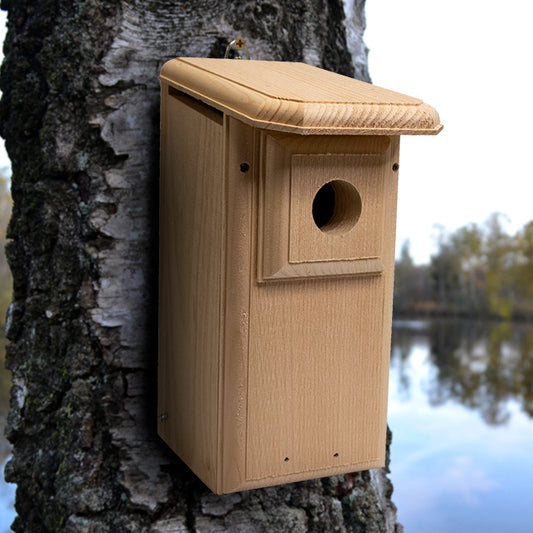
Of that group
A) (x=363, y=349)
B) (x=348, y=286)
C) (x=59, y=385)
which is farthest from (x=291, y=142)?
(x=59, y=385)

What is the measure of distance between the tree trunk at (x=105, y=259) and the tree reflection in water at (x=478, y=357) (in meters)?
6.15

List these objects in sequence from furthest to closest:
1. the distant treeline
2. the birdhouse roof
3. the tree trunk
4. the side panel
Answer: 1. the distant treeline
2. the tree trunk
3. the side panel
4. the birdhouse roof

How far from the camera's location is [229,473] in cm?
122

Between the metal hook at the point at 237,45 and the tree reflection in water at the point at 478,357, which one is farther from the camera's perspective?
the tree reflection in water at the point at 478,357

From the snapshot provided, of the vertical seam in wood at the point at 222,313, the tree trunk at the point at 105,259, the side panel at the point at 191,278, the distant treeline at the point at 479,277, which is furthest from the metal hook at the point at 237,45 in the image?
the distant treeline at the point at 479,277

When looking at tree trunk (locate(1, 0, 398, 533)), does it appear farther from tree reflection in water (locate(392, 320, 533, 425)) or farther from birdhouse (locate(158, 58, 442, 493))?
tree reflection in water (locate(392, 320, 533, 425))

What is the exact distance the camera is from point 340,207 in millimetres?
1281

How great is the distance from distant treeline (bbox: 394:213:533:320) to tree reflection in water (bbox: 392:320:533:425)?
22cm

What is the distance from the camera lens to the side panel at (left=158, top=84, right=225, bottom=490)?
1211 mm

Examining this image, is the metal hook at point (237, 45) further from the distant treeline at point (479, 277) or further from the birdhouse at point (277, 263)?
the distant treeline at point (479, 277)

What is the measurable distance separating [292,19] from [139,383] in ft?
2.58

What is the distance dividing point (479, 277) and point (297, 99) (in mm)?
6792

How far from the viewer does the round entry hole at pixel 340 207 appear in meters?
1.25

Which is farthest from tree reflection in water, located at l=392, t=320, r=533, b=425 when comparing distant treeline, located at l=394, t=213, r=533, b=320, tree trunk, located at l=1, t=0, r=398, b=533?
tree trunk, located at l=1, t=0, r=398, b=533
